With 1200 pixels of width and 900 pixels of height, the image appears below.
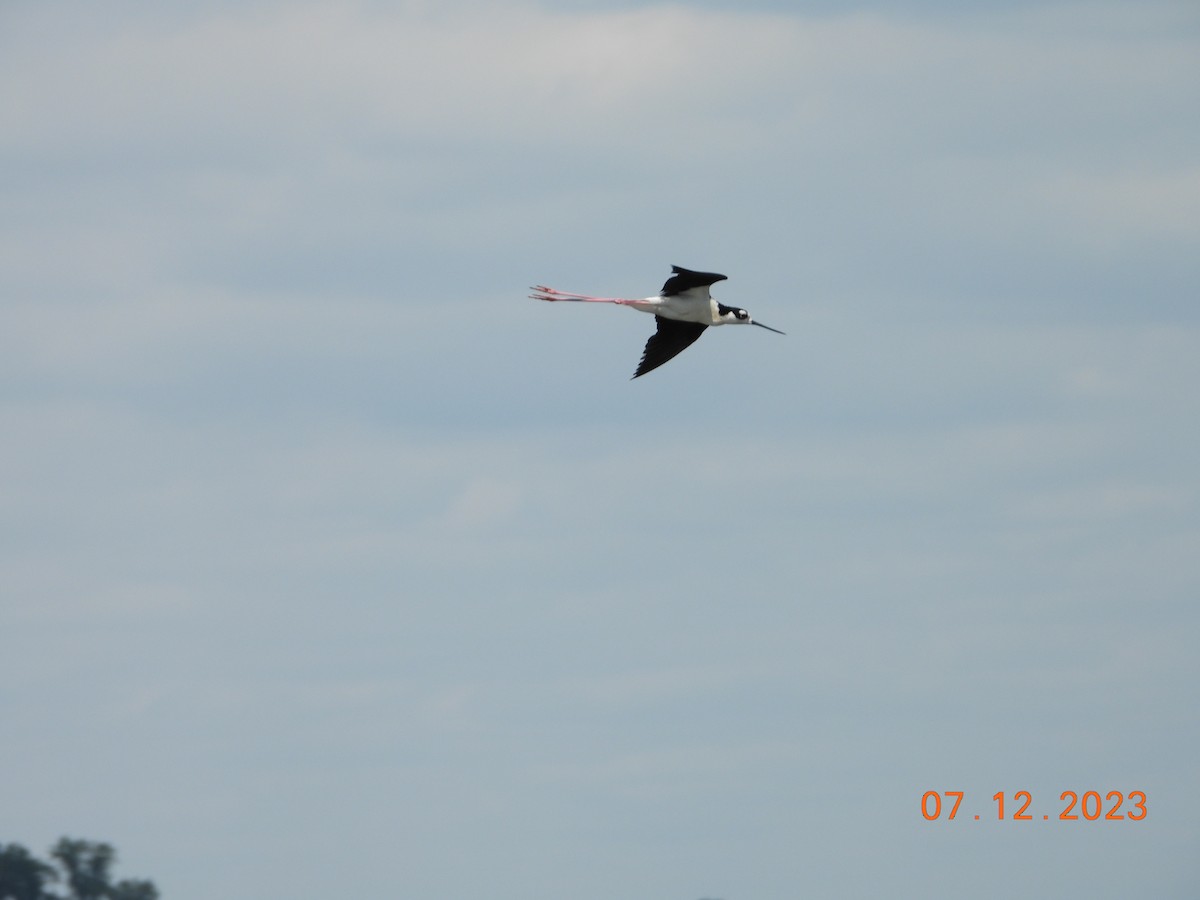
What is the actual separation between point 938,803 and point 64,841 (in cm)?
4531

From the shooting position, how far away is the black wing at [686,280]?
30.2 metres

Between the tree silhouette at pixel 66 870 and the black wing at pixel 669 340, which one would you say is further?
the tree silhouette at pixel 66 870

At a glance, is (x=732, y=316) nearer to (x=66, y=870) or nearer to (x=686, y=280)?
(x=686, y=280)

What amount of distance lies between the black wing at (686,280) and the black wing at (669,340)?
865 mm

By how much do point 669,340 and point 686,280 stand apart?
1502 millimetres

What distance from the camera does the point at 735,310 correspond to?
33.0 meters

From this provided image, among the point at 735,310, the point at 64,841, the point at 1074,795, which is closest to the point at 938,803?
the point at 1074,795

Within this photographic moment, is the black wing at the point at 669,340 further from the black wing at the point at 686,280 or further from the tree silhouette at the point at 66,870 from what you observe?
the tree silhouette at the point at 66,870

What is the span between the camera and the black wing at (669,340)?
32375mm

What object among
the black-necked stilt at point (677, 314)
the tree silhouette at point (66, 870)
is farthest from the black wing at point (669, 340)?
the tree silhouette at point (66, 870)

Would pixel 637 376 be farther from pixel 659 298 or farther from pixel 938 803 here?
pixel 938 803

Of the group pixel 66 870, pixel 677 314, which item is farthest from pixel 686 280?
pixel 66 870

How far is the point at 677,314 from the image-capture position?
106 feet

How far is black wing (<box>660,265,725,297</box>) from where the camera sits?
99.0 feet
